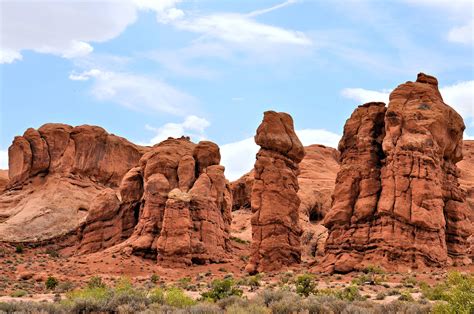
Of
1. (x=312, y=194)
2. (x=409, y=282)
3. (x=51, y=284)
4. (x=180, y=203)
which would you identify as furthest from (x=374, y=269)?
(x=312, y=194)

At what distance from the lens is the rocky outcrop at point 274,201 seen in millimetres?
44844

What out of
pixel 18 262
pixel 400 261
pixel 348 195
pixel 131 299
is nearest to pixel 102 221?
pixel 18 262

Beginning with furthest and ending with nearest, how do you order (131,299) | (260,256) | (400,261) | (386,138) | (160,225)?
(160,225) < (260,256) < (386,138) < (400,261) < (131,299)

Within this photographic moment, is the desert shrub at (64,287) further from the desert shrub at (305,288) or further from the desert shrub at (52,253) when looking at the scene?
the desert shrub at (52,253)

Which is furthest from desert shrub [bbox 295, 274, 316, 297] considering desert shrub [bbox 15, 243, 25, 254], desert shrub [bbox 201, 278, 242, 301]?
desert shrub [bbox 15, 243, 25, 254]

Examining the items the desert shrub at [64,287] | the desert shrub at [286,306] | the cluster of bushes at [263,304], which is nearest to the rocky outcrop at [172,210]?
the desert shrub at [64,287]

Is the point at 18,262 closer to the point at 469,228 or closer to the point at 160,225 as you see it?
the point at 160,225

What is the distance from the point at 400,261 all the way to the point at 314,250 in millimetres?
26020

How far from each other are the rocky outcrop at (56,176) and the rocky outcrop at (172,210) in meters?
10.0

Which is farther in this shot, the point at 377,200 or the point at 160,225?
the point at 160,225

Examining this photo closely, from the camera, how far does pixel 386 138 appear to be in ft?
135

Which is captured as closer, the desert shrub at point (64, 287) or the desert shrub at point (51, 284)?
the desert shrub at point (64, 287)

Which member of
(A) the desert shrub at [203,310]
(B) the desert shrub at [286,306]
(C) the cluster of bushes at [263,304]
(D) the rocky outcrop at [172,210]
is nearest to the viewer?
(C) the cluster of bushes at [263,304]

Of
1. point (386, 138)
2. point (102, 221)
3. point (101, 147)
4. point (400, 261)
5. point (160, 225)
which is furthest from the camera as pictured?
point (101, 147)
